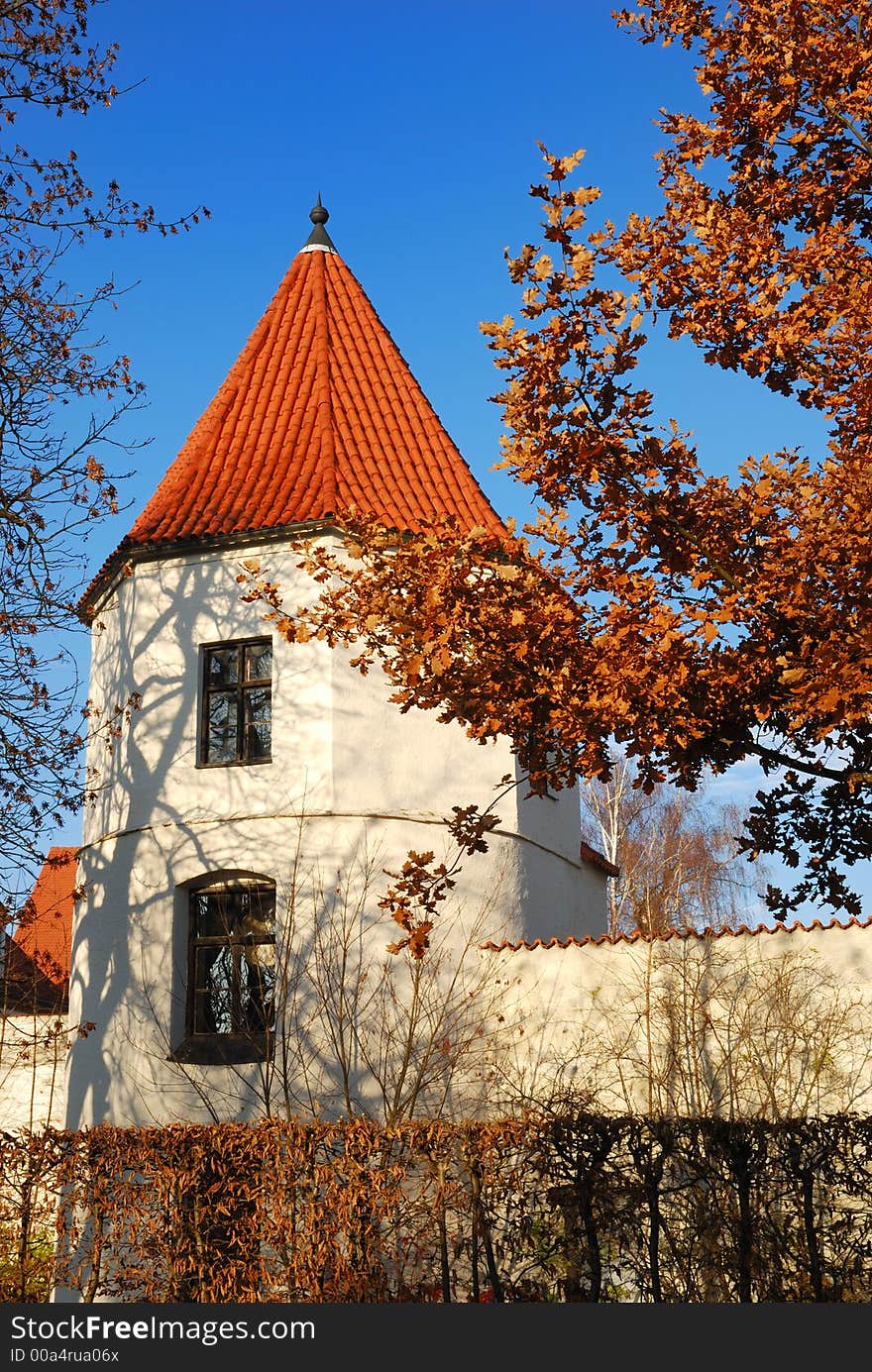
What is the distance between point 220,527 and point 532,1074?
22.6ft

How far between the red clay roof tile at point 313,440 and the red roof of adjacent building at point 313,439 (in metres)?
0.02

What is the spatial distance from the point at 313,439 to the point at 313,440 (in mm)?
29

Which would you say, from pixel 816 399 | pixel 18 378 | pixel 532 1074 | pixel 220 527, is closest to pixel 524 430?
pixel 816 399

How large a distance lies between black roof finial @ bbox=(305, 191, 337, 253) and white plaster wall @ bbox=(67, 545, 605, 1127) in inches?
251

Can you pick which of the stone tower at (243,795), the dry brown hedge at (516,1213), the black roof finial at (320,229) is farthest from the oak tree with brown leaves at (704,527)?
Answer: the black roof finial at (320,229)

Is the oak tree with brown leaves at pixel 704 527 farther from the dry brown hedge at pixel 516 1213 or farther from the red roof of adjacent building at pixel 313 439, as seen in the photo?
the red roof of adjacent building at pixel 313 439

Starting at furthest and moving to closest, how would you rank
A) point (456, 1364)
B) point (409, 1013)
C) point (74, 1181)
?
point (409, 1013), point (74, 1181), point (456, 1364)

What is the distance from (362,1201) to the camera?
788 centimetres

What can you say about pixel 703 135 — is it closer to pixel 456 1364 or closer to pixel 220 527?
pixel 456 1364

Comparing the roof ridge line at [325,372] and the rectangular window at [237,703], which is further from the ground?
the roof ridge line at [325,372]

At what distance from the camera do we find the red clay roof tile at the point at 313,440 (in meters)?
15.0

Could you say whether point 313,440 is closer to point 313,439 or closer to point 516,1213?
point 313,439

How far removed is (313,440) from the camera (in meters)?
15.8

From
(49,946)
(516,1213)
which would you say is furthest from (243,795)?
(49,946)
